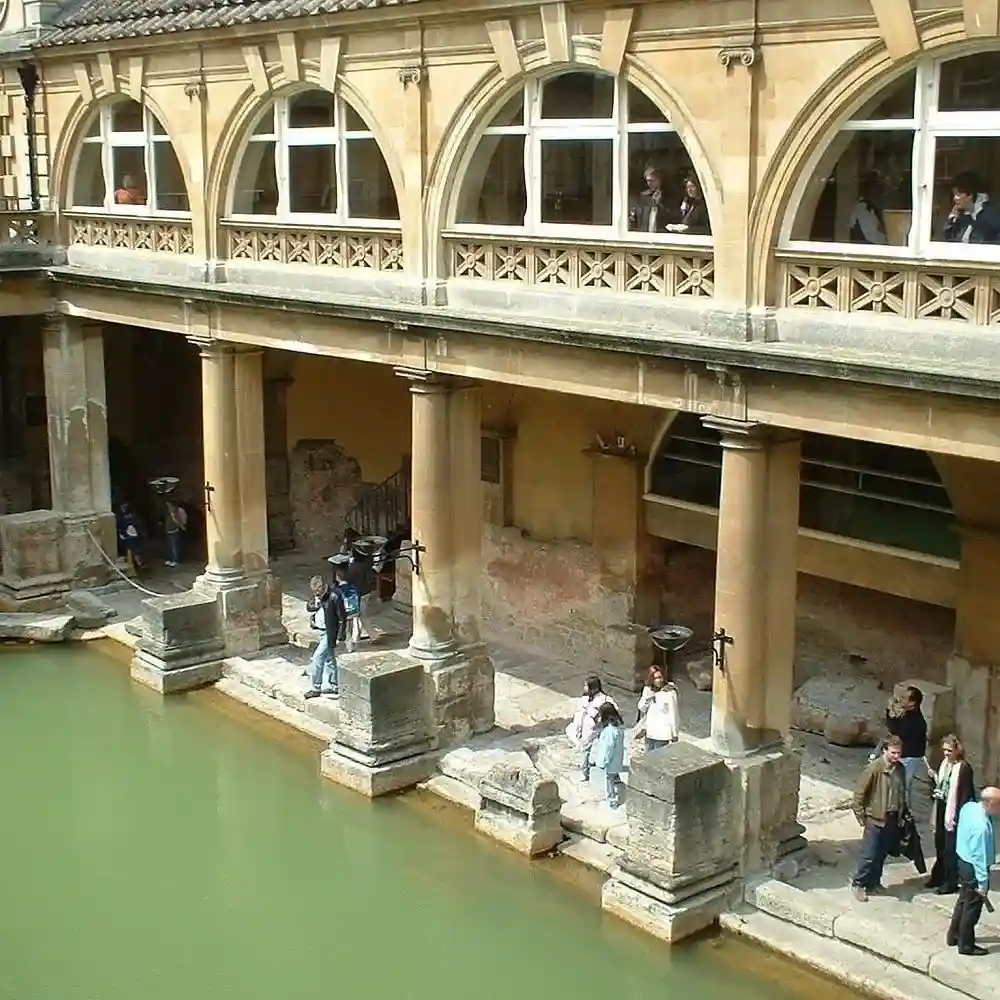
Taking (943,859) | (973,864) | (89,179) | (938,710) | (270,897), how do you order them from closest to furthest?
(973,864) < (943,859) < (270,897) < (938,710) < (89,179)

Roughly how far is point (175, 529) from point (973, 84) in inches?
571

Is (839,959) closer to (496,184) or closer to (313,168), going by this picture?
(496,184)

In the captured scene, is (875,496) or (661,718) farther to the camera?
(875,496)

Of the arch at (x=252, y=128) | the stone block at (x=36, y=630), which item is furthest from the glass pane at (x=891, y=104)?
the stone block at (x=36, y=630)

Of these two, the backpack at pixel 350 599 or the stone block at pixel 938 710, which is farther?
the backpack at pixel 350 599

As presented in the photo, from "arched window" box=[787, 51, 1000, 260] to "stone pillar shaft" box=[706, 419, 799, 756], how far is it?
1748 millimetres

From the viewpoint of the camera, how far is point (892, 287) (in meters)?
10.9

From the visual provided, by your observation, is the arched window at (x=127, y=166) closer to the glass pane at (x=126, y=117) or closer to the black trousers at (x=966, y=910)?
the glass pane at (x=126, y=117)

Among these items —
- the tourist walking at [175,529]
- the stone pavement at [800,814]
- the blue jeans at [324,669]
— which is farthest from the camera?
the tourist walking at [175,529]

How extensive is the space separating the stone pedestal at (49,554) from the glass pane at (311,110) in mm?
7239

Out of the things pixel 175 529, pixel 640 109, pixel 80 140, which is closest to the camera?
pixel 640 109

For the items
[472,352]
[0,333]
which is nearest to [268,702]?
[472,352]

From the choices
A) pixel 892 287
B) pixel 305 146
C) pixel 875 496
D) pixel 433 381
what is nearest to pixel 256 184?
pixel 305 146

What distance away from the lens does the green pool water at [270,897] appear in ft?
36.9
